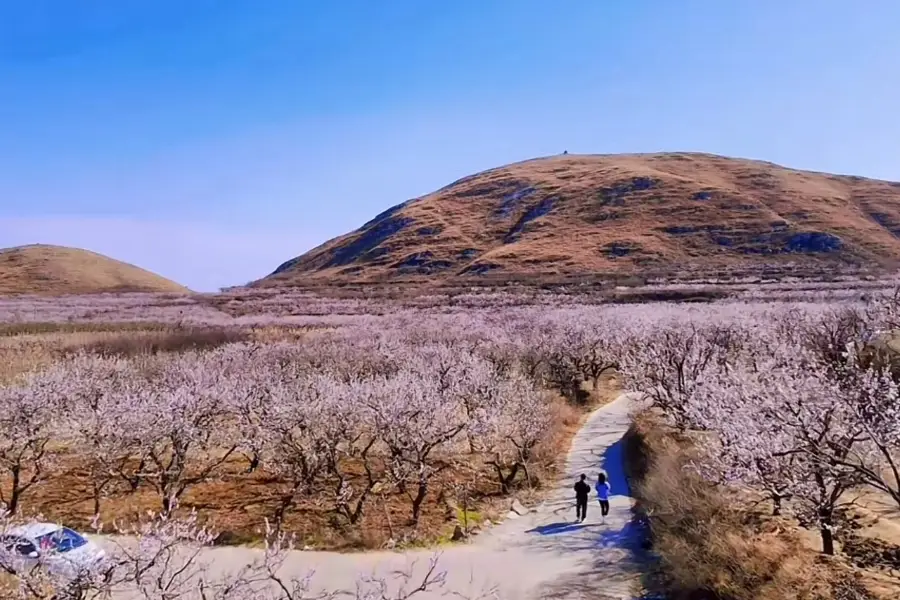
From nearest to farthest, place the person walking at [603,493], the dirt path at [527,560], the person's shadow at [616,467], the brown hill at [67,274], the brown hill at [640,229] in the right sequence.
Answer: the dirt path at [527,560], the person walking at [603,493], the person's shadow at [616,467], the brown hill at [640,229], the brown hill at [67,274]

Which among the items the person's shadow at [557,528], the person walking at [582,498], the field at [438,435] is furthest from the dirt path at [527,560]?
the field at [438,435]

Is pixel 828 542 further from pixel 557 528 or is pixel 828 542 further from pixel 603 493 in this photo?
pixel 557 528

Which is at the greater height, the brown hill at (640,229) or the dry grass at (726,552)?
the brown hill at (640,229)

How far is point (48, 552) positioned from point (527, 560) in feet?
46.1

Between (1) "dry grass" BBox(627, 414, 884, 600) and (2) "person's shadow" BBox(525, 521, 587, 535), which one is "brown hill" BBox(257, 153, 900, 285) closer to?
(2) "person's shadow" BBox(525, 521, 587, 535)

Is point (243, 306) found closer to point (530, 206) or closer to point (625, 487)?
point (625, 487)

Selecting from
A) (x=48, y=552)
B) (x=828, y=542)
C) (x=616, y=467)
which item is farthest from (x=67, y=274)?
(x=828, y=542)

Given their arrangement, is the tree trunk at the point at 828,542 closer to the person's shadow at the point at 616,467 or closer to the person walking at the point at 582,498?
the person walking at the point at 582,498

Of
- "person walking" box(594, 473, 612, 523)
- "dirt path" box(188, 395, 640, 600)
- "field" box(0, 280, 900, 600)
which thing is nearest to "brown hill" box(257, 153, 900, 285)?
"field" box(0, 280, 900, 600)

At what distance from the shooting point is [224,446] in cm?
3058

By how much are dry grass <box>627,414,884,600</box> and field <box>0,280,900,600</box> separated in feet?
0.37

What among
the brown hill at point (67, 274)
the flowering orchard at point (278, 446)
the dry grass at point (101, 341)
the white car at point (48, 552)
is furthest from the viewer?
the brown hill at point (67, 274)

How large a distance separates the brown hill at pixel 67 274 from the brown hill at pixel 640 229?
35887mm

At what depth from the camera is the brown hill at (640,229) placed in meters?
128
